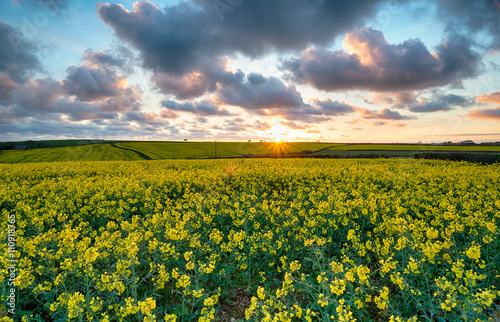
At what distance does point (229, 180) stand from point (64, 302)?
32.3 feet

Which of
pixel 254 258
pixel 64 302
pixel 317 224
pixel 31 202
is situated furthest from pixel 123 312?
pixel 31 202

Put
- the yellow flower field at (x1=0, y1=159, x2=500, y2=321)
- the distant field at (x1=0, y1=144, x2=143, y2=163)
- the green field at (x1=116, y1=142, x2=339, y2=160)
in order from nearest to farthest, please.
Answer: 1. the yellow flower field at (x1=0, y1=159, x2=500, y2=321)
2. the distant field at (x1=0, y1=144, x2=143, y2=163)
3. the green field at (x1=116, y1=142, x2=339, y2=160)

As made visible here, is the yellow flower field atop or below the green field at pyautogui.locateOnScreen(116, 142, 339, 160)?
below

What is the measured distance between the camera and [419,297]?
4066 mm

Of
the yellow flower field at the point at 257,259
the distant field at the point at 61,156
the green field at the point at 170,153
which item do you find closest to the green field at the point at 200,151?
the green field at the point at 170,153

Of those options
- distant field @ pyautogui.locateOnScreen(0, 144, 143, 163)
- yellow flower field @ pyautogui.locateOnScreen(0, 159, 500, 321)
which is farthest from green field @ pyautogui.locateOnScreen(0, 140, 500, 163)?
yellow flower field @ pyautogui.locateOnScreen(0, 159, 500, 321)

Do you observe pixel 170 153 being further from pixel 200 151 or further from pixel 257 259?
pixel 257 259

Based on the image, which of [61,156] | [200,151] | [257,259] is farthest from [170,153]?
[257,259]

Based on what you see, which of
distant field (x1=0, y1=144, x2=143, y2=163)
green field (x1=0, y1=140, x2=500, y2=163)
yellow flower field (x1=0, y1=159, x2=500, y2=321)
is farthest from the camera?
green field (x1=0, y1=140, x2=500, y2=163)

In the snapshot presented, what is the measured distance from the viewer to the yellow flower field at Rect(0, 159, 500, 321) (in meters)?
3.55

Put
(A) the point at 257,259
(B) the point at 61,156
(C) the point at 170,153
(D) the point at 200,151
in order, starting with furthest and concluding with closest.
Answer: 1. (D) the point at 200,151
2. (C) the point at 170,153
3. (B) the point at 61,156
4. (A) the point at 257,259

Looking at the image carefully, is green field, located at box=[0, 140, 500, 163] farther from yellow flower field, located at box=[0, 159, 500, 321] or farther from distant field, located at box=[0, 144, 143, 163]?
yellow flower field, located at box=[0, 159, 500, 321]

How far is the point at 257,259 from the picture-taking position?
547 centimetres

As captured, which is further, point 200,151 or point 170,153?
point 200,151
